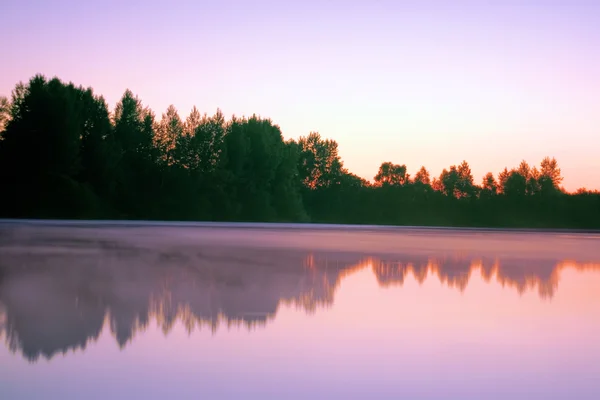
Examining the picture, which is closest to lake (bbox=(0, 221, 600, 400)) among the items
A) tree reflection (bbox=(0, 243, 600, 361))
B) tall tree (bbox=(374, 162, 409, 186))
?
tree reflection (bbox=(0, 243, 600, 361))

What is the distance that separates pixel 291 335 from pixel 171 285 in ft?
14.1

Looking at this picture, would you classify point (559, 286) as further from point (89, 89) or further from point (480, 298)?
point (89, 89)

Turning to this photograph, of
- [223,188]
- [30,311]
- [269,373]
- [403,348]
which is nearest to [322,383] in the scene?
[269,373]

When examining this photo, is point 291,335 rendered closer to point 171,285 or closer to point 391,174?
point 171,285

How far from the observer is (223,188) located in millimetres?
85500

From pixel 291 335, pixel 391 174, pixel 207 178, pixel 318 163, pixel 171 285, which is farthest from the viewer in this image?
pixel 391 174

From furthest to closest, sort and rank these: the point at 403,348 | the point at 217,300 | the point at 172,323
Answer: the point at 217,300 → the point at 172,323 → the point at 403,348

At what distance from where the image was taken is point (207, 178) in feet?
278

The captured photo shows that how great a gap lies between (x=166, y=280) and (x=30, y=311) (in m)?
3.56

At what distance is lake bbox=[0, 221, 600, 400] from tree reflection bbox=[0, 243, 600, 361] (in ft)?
0.12

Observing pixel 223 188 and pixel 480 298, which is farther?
pixel 223 188

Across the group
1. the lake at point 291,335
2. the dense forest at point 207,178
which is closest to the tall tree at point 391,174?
the dense forest at point 207,178

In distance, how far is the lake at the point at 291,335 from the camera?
452 centimetres

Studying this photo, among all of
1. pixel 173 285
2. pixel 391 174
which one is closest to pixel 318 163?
pixel 391 174
